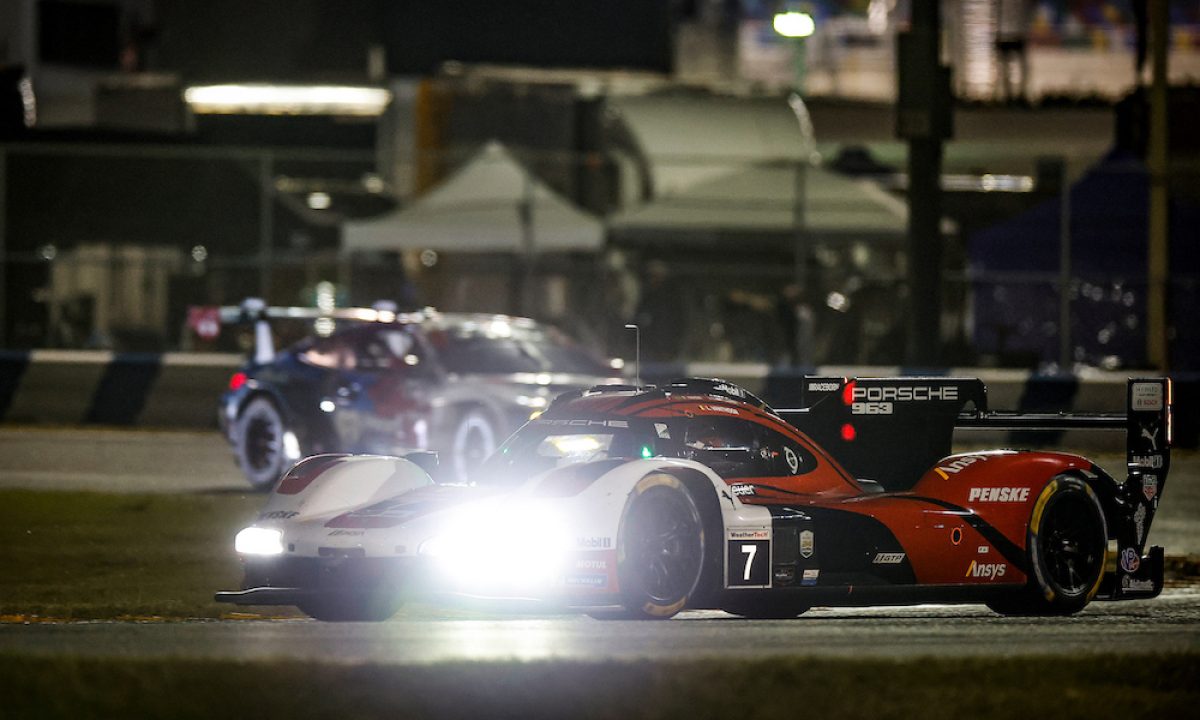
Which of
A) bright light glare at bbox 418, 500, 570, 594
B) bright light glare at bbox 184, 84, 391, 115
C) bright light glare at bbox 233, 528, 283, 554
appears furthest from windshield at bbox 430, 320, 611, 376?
bright light glare at bbox 184, 84, 391, 115

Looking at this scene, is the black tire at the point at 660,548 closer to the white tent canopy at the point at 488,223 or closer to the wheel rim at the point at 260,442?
the wheel rim at the point at 260,442

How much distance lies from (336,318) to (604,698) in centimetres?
1137

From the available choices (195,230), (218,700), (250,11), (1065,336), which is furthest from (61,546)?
(250,11)

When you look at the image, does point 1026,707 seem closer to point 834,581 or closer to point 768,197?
point 834,581

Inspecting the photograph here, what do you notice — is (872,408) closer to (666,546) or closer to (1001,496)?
(1001,496)

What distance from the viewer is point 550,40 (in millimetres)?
38875

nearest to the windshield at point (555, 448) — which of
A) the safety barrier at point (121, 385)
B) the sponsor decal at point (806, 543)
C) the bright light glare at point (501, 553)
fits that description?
the bright light glare at point (501, 553)

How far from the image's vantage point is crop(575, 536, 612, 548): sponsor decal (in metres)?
9.69

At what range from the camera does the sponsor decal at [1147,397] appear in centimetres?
1155

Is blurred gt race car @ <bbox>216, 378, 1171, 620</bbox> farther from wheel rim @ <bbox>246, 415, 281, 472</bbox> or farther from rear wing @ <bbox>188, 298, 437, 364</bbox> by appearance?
rear wing @ <bbox>188, 298, 437, 364</bbox>

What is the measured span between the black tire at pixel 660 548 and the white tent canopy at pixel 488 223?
648 inches

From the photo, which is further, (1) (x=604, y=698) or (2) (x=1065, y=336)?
(2) (x=1065, y=336)

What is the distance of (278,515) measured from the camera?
1030cm

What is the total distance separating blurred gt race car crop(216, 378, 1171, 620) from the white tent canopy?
14.9 meters
